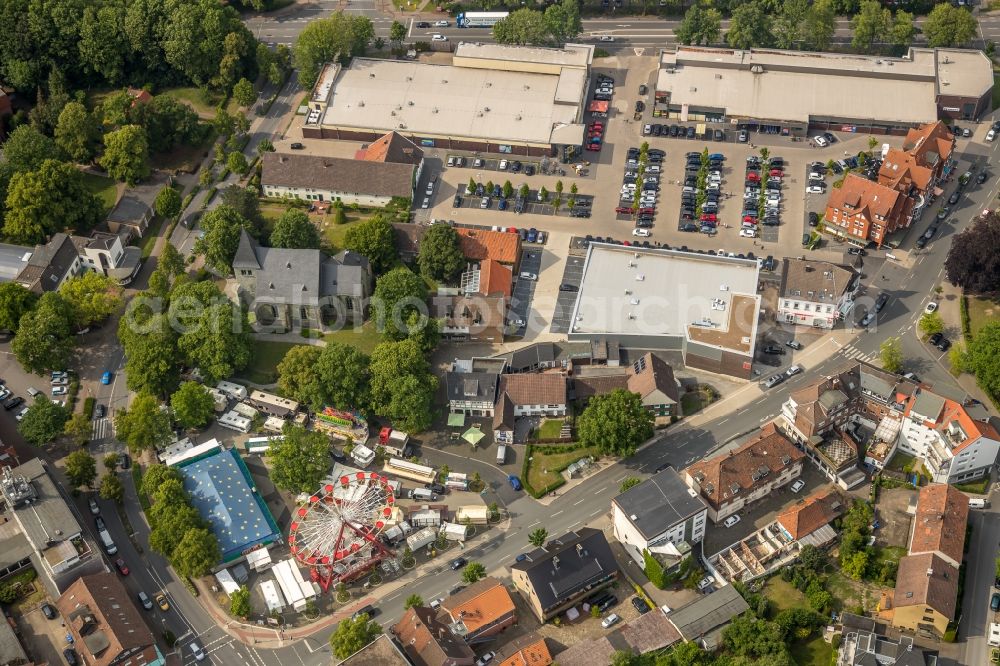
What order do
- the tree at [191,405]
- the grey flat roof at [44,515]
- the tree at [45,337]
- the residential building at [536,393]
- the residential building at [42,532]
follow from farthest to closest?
the tree at [45,337], the residential building at [536,393], the tree at [191,405], the grey flat roof at [44,515], the residential building at [42,532]

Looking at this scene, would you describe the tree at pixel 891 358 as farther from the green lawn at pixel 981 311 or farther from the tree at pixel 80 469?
the tree at pixel 80 469

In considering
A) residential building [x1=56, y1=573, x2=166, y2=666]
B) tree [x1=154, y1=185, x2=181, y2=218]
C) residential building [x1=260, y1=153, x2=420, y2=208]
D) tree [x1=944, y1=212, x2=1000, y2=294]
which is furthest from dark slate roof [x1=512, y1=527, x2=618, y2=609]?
tree [x1=154, y1=185, x2=181, y2=218]

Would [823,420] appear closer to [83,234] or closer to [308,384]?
[308,384]

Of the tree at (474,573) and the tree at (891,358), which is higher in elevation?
the tree at (891,358)

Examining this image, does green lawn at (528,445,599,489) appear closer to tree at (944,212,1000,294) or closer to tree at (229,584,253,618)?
tree at (229,584,253,618)

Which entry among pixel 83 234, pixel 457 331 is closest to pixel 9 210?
pixel 83 234

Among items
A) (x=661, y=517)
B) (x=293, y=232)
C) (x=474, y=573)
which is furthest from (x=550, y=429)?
(x=293, y=232)

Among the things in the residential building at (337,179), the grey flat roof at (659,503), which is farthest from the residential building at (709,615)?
the residential building at (337,179)
